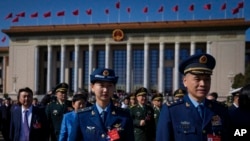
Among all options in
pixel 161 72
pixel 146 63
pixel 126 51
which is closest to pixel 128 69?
pixel 146 63

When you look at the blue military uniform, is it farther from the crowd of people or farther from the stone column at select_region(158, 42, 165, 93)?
the stone column at select_region(158, 42, 165, 93)

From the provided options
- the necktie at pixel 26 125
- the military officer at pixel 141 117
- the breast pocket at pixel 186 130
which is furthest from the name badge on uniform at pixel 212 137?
the military officer at pixel 141 117

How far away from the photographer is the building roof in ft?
139

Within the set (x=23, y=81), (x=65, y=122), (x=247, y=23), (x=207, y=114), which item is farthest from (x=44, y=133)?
(x=23, y=81)

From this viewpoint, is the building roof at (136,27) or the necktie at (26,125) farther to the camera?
the building roof at (136,27)

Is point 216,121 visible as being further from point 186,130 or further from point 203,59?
point 203,59

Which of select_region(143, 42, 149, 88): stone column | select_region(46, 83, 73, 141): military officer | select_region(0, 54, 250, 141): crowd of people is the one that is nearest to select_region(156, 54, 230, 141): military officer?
select_region(0, 54, 250, 141): crowd of people

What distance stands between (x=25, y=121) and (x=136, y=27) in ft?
127

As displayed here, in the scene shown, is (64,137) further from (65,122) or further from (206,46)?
(206,46)

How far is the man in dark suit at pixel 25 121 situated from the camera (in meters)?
6.01

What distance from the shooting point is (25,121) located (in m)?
6.07

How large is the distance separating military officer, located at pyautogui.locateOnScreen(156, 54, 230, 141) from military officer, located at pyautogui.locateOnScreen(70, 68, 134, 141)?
69 cm

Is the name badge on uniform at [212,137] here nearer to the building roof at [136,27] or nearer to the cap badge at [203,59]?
the cap badge at [203,59]

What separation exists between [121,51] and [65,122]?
144ft
